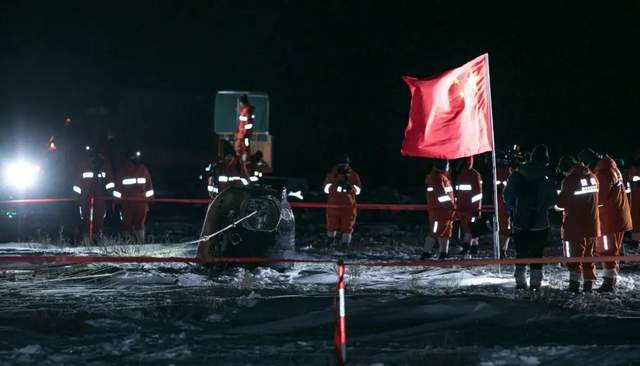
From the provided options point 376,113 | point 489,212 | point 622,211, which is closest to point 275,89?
point 376,113

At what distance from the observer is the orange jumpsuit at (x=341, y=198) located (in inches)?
674

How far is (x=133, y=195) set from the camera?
16.8 metres

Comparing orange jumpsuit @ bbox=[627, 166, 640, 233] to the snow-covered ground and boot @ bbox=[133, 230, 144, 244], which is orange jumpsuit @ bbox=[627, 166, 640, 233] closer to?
the snow-covered ground

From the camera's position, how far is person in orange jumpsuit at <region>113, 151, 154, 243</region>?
1683 cm

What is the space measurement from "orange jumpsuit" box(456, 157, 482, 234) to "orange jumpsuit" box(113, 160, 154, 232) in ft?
20.4

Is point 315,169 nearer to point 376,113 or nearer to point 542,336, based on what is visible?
point 376,113

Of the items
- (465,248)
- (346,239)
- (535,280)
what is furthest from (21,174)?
(535,280)

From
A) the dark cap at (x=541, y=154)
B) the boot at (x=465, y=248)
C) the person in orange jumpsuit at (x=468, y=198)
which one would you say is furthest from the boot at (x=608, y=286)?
the boot at (x=465, y=248)

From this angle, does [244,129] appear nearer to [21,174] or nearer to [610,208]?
[21,174]

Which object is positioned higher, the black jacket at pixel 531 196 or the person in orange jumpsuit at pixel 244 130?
the person in orange jumpsuit at pixel 244 130

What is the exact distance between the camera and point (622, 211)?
1153 centimetres

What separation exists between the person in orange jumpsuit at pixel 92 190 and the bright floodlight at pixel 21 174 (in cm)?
233

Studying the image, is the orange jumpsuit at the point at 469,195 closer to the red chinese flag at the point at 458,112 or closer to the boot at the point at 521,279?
the red chinese flag at the point at 458,112

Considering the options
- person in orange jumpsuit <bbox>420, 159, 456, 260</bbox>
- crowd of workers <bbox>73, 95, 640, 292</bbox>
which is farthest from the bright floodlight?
person in orange jumpsuit <bbox>420, 159, 456, 260</bbox>
